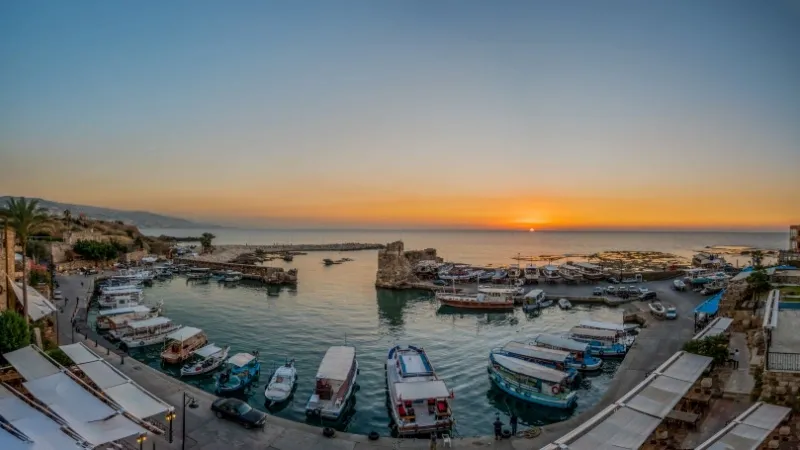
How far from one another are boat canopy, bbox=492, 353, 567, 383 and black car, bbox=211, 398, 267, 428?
14573 millimetres

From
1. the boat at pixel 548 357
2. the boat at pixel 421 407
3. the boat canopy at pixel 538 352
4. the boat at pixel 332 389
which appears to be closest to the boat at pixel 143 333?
the boat at pixel 332 389

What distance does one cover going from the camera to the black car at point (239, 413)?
728 inches

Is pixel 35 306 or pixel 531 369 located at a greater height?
pixel 35 306

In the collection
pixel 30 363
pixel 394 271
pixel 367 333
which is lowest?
pixel 367 333

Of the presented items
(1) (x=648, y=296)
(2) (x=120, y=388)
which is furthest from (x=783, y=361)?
(1) (x=648, y=296)

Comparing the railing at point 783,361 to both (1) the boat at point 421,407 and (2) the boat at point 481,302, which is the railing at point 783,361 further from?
(2) the boat at point 481,302

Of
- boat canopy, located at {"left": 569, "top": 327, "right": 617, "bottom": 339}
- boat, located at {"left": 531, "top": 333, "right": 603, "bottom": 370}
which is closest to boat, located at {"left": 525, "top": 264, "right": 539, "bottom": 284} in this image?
boat canopy, located at {"left": 569, "top": 327, "right": 617, "bottom": 339}

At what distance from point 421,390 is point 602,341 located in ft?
59.6

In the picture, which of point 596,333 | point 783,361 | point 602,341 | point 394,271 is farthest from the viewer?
point 394,271

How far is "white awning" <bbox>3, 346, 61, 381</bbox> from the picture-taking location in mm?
17830

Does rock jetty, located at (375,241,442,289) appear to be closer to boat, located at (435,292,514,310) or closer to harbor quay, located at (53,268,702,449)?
boat, located at (435,292,514,310)

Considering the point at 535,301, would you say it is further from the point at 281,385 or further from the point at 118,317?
the point at 118,317

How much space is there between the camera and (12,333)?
20.1 m

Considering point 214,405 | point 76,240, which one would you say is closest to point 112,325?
point 214,405
